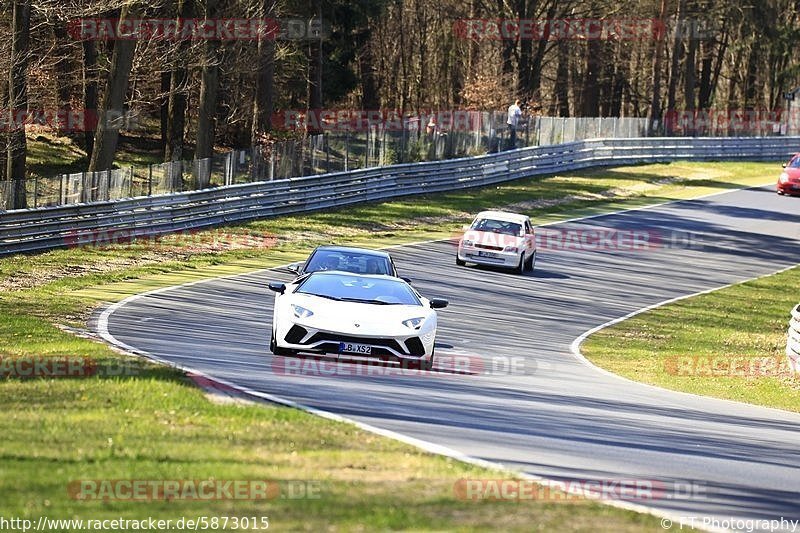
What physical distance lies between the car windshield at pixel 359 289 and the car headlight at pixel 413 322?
541mm

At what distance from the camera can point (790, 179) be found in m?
50.3

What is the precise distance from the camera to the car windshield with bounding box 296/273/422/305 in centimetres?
1614

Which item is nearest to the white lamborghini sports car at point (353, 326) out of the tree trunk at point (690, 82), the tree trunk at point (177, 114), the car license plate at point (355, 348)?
the car license plate at point (355, 348)

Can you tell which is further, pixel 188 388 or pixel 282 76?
pixel 282 76

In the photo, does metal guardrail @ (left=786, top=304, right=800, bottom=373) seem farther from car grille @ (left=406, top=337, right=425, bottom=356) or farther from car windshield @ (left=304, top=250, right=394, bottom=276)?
car grille @ (left=406, top=337, right=425, bottom=356)

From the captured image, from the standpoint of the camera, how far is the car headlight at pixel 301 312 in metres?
15.4

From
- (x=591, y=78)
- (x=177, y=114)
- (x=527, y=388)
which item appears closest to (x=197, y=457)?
(x=527, y=388)

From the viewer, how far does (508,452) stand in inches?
406

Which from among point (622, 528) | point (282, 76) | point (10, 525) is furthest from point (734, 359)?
point (282, 76)

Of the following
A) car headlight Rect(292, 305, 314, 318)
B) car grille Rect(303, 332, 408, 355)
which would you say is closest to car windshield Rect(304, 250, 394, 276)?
car headlight Rect(292, 305, 314, 318)

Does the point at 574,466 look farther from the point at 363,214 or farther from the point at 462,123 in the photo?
the point at 462,123

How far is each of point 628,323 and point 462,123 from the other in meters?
21.9

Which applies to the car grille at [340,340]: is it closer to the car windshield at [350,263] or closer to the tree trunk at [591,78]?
the car windshield at [350,263]

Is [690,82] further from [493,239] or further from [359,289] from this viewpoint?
[359,289]
